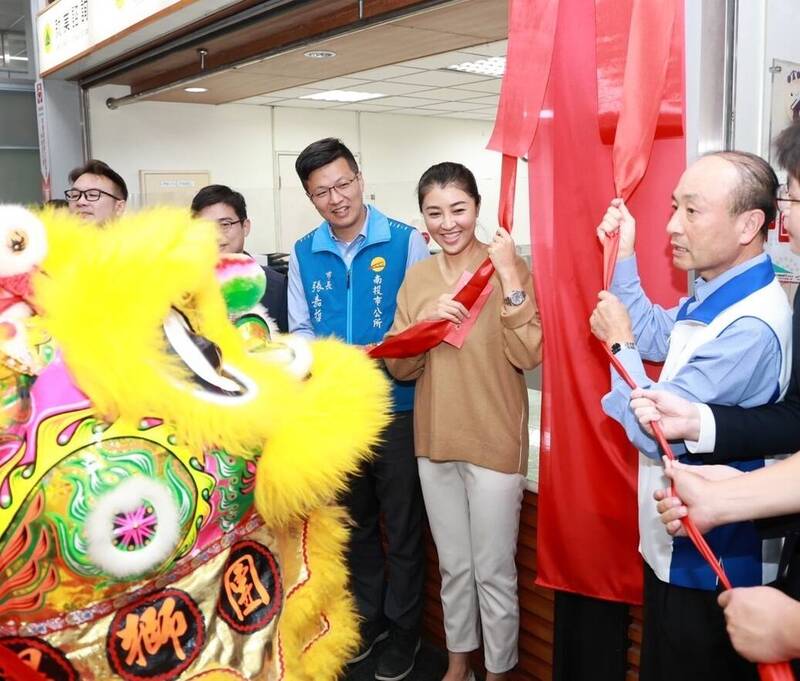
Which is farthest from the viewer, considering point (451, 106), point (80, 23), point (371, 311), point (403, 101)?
point (451, 106)

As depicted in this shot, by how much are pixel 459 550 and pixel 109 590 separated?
4.10 ft

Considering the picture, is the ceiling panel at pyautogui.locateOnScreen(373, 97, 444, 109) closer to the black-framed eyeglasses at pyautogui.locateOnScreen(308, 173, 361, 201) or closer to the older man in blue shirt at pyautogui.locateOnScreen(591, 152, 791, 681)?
the black-framed eyeglasses at pyautogui.locateOnScreen(308, 173, 361, 201)

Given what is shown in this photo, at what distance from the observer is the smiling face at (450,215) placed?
1967 mm

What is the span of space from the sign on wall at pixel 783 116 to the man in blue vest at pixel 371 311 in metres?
0.99

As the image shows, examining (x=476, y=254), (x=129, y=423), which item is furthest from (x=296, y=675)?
(x=476, y=254)

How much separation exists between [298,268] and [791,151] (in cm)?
151

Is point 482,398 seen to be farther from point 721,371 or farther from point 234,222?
point 234,222

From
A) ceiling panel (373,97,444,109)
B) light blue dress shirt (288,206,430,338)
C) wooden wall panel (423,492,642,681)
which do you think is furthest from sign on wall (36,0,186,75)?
ceiling panel (373,97,444,109)

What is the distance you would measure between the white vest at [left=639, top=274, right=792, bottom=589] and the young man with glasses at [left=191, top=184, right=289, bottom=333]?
1.35 m

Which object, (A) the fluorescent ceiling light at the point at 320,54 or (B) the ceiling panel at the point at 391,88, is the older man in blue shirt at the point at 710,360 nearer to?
(A) the fluorescent ceiling light at the point at 320,54

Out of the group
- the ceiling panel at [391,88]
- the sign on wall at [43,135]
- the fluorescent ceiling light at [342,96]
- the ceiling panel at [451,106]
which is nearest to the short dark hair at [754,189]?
the sign on wall at [43,135]

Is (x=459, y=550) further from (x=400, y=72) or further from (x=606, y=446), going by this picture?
(x=400, y=72)

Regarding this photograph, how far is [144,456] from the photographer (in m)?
0.91

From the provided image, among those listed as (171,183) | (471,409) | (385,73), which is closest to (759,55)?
(471,409)
